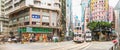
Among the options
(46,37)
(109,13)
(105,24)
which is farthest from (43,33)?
(109,13)

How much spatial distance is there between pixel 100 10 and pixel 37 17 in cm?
4429

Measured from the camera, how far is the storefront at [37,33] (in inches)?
2699

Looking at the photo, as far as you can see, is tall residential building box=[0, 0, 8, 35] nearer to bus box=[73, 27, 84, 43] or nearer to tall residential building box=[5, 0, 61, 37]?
tall residential building box=[5, 0, 61, 37]

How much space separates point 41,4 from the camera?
7144 cm

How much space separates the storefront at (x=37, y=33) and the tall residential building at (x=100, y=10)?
126ft

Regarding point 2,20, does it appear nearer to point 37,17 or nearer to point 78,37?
point 37,17

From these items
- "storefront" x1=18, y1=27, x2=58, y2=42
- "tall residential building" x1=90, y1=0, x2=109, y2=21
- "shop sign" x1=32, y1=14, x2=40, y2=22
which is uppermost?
"tall residential building" x1=90, y1=0, x2=109, y2=21

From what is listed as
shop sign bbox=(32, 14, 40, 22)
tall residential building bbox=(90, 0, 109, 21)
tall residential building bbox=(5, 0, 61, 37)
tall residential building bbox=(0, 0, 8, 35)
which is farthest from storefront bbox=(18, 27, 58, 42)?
tall residential building bbox=(90, 0, 109, 21)

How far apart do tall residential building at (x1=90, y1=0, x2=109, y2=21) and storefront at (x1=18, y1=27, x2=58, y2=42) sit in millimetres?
38427

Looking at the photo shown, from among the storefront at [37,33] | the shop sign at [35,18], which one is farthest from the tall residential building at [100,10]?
the shop sign at [35,18]

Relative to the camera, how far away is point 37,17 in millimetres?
70125

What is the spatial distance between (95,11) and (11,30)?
1686 inches

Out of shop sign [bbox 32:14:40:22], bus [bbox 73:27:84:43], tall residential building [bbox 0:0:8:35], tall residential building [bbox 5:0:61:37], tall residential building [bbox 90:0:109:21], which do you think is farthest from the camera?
tall residential building [bbox 90:0:109:21]

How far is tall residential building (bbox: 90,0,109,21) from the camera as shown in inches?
4170
